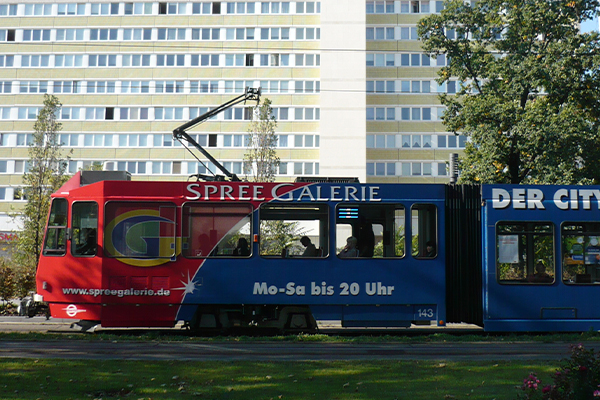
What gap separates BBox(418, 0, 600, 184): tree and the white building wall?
24266 mm

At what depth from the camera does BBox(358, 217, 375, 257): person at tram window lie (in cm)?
1226

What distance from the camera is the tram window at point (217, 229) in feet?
40.0

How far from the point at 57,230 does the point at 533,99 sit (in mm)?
19859

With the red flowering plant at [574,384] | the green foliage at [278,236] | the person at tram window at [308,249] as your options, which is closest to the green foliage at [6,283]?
the green foliage at [278,236]

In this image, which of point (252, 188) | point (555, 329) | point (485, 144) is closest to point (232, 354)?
point (252, 188)

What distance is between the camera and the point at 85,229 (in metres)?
12.3

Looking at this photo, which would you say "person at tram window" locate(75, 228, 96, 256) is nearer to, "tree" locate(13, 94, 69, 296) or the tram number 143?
the tram number 143

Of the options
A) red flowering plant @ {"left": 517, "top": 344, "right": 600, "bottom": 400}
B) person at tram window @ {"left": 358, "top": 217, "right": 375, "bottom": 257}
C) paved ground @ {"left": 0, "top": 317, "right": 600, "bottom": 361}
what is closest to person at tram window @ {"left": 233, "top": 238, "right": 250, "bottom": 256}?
paved ground @ {"left": 0, "top": 317, "right": 600, "bottom": 361}

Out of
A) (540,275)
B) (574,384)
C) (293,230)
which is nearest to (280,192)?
(293,230)

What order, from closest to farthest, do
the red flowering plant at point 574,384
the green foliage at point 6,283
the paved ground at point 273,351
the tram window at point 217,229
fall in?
the red flowering plant at point 574,384
the paved ground at point 273,351
the tram window at point 217,229
the green foliage at point 6,283

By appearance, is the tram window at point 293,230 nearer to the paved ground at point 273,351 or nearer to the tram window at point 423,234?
the tram window at point 423,234

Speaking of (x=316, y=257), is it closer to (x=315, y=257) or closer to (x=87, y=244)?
(x=315, y=257)

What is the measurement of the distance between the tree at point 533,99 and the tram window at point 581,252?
10180 millimetres

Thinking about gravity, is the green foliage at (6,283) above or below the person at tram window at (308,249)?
below
